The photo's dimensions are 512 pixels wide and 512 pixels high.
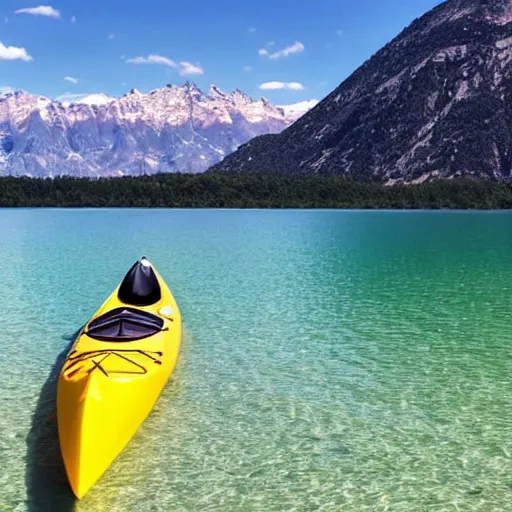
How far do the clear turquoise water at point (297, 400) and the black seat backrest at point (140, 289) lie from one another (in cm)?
218

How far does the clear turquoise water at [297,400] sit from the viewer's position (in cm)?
1215

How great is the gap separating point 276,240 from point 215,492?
202 ft

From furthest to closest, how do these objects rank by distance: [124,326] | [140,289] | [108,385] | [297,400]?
[140,289] → [124,326] → [297,400] → [108,385]

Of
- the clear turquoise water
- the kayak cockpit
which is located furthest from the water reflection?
the kayak cockpit

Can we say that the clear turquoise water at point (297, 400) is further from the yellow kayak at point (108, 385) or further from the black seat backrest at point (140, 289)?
the black seat backrest at point (140, 289)

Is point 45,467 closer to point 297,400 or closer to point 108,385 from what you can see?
point 108,385

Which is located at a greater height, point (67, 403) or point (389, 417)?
point (67, 403)

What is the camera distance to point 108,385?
13.2 metres

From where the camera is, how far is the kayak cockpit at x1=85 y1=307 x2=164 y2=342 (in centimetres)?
1675

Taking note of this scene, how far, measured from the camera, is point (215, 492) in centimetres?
1209

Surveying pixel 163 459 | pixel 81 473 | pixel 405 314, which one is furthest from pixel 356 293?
pixel 81 473

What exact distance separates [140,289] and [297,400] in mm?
8148

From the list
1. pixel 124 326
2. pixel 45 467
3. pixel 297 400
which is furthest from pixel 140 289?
pixel 45 467

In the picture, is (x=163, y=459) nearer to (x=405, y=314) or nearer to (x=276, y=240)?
(x=405, y=314)
